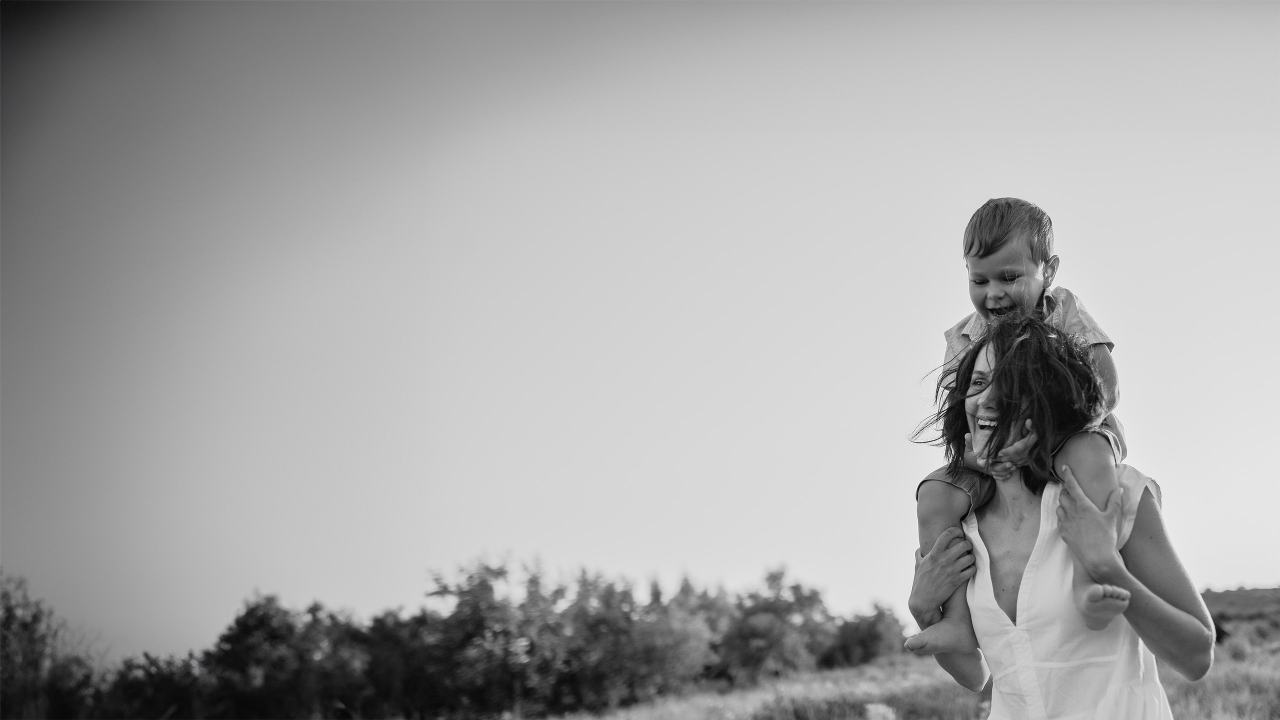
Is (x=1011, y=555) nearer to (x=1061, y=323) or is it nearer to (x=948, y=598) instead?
(x=948, y=598)

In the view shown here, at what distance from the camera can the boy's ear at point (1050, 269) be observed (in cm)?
410

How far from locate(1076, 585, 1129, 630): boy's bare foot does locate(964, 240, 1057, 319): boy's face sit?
5.82 feet

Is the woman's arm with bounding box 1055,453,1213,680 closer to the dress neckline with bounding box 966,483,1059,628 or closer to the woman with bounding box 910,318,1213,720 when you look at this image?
the woman with bounding box 910,318,1213,720

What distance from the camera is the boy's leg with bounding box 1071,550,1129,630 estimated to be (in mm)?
2338

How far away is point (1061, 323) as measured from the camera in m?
3.95

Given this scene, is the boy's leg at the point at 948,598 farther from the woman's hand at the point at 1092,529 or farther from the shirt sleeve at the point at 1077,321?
the shirt sleeve at the point at 1077,321

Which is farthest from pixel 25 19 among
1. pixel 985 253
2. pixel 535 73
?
pixel 985 253

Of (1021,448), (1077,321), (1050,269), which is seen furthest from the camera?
(1050,269)

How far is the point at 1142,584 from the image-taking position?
246cm

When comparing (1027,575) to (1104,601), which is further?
(1027,575)

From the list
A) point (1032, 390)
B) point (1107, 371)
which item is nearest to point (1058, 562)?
point (1032, 390)

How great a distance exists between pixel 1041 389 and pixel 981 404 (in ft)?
0.58

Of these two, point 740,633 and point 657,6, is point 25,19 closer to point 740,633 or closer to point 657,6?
point 657,6

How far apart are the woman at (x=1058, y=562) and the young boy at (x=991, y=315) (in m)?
0.06
